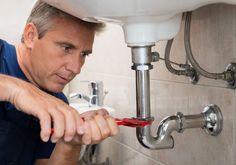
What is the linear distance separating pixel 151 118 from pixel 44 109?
0.26m

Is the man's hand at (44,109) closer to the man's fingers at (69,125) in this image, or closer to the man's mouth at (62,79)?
the man's fingers at (69,125)

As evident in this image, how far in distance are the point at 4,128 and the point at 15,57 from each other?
0.69 ft

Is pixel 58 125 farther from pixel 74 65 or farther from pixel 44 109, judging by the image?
pixel 74 65

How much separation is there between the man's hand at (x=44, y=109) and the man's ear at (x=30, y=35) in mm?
353

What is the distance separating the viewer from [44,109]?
59 cm

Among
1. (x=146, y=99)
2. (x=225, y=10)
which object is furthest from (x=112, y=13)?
(x=225, y=10)

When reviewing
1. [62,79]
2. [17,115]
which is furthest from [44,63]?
[17,115]

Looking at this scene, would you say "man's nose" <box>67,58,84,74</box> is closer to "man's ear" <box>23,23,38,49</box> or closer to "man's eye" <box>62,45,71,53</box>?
"man's eye" <box>62,45,71,53</box>

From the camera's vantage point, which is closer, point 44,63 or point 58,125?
point 58,125

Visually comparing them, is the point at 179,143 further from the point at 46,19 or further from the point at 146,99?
the point at 46,19

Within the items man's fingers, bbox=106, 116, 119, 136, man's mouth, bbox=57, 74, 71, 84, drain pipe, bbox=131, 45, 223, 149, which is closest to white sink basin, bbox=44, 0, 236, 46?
drain pipe, bbox=131, 45, 223, 149

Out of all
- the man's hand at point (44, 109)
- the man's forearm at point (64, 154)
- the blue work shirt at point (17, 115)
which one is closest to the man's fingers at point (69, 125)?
the man's hand at point (44, 109)

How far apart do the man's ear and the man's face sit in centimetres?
3

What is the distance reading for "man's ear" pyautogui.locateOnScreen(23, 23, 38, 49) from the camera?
992 millimetres
